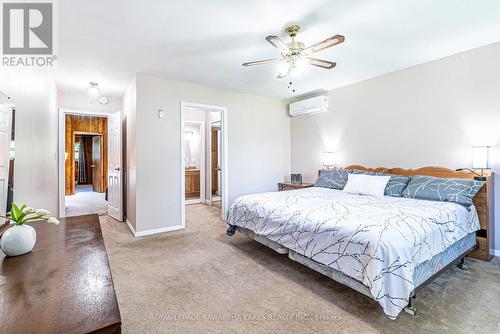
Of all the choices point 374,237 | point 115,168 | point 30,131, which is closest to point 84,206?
point 115,168

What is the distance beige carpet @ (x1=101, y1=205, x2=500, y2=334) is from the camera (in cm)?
167

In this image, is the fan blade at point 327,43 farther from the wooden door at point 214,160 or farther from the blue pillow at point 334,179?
the wooden door at point 214,160

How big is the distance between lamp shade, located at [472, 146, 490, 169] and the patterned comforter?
52cm

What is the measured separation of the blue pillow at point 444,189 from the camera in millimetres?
2543

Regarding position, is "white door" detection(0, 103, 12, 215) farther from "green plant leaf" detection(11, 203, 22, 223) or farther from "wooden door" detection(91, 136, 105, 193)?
"wooden door" detection(91, 136, 105, 193)

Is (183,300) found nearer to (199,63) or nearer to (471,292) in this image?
(471,292)

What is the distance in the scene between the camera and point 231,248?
3.12 m

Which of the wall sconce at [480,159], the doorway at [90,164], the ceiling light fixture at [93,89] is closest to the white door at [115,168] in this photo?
the doorway at [90,164]

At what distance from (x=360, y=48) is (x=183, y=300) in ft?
10.5

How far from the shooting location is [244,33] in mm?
2486

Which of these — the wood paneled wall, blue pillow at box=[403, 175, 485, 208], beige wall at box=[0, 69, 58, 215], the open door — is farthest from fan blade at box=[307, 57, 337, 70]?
the open door

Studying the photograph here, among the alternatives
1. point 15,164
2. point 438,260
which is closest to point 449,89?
point 438,260

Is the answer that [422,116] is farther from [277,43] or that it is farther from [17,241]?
[17,241]

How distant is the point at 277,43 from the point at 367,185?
2.22 metres
